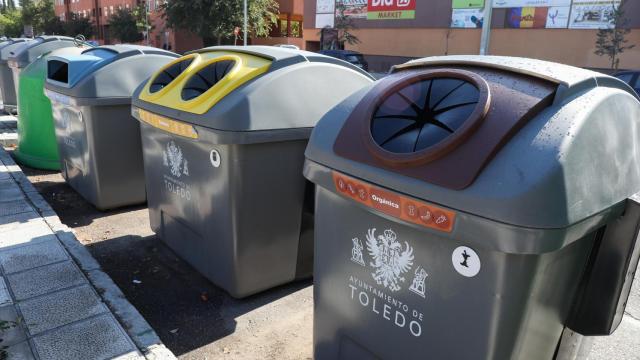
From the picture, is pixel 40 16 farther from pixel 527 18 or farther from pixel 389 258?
pixel 389 258

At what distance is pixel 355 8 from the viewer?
26.5 m

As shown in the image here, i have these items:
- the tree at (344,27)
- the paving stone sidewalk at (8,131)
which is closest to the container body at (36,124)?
the paving stone sidewalk at (8,131)

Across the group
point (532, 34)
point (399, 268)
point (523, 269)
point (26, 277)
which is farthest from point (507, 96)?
point (532, 34)

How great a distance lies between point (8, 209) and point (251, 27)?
22841 millimetres

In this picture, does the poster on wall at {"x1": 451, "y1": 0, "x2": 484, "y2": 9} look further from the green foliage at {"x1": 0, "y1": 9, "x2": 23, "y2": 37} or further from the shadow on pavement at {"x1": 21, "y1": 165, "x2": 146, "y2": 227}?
the green foliage at {"x1": 0, "y1": 9, "x2": 23, "y2": 37}

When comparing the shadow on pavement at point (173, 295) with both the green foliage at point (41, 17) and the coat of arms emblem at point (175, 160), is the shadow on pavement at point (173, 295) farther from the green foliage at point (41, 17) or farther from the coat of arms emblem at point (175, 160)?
the green foliage at point (41, 17)

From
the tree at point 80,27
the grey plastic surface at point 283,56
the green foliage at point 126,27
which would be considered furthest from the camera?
the tree at point 80,27

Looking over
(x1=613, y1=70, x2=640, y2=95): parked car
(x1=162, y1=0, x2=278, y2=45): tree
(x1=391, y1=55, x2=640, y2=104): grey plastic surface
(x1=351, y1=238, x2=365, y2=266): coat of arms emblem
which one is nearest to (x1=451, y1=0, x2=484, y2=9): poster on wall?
(x1=162, y1=0, x2=278, y2=45): tree

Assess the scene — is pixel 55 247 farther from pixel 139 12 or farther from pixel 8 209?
pixel 139 12

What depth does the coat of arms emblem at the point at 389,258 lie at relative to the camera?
5.30 feet

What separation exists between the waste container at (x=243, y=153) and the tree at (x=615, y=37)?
1792 cm

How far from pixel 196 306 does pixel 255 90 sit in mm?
1342

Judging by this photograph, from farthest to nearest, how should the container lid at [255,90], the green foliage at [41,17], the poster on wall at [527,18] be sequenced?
the green foliage at [41,17] < the poster on wall at [527,18] < the container lid at [255,90]

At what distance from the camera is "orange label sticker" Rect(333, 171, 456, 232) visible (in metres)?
1.41
